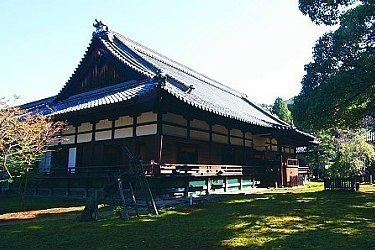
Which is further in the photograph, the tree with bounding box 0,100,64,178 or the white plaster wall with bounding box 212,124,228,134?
the white plaster wall with bounding box 212,124,228,134

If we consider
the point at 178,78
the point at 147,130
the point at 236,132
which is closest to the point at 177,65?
the point at 178,78

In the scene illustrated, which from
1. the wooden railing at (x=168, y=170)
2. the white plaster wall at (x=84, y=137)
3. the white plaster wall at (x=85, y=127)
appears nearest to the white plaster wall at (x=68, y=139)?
the white plaster wall at (x=84, y=137)

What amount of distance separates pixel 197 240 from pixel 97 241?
7.67 ft

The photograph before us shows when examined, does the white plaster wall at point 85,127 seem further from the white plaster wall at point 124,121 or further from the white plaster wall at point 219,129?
the white plaster wall at point 219,129

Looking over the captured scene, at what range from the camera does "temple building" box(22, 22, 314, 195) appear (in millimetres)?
14418

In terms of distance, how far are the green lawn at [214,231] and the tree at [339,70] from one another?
6.21 meters

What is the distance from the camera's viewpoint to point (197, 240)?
6.70m

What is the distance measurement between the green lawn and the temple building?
4.45 m

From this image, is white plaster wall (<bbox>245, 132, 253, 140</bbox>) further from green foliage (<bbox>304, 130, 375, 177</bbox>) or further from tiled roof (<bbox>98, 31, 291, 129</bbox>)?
green foliage (<bbox>304, 130, 375, 177</bbox>)

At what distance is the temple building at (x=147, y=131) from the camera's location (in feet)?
47.3

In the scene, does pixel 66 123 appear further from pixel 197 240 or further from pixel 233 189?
pixel 197 240

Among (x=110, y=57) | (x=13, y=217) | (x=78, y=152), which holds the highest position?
(x=110, y=57)

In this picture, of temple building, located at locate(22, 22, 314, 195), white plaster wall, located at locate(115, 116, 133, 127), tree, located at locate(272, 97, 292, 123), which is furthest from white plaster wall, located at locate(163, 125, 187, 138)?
tree, located at locate(272, 97, 292, 123)

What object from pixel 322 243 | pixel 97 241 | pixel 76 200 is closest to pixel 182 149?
pixel 76 200
